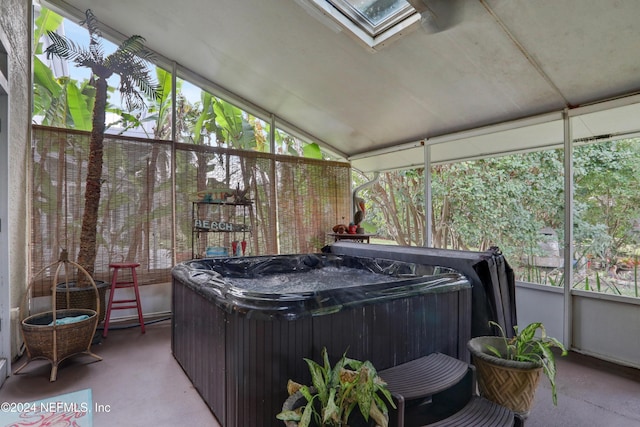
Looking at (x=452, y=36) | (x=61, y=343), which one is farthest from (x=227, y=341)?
(x=452, y=36)

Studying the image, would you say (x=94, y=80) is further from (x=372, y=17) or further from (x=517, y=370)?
(x=517, y=370)

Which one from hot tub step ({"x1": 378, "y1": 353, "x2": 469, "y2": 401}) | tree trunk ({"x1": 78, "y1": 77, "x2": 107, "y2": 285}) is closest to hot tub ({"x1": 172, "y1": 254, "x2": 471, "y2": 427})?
hot tub step ({"x1": 378, "y1": 353, "x2": 469, "y2": 401})

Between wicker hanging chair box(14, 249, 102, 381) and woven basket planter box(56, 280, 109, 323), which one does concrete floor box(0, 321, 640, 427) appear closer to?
wicker hanging chair box(14, 249, 102, 381)

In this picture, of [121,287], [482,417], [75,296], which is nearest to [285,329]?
[482,417]

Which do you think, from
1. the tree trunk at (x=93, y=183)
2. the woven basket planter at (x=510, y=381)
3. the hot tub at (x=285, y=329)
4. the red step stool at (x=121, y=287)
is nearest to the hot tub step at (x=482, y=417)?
the woven basket planter at (x=510, y=381)

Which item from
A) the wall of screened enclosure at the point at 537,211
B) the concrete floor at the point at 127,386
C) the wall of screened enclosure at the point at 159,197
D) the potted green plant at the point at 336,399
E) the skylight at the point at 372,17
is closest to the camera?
the potted green plant at the point at 336,399

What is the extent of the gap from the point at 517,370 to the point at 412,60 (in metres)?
2.44

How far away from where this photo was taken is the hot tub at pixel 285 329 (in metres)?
1.45

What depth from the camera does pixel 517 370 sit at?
161 centimetres

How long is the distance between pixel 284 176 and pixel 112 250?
221 centimetres

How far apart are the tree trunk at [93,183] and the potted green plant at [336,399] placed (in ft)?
8.79

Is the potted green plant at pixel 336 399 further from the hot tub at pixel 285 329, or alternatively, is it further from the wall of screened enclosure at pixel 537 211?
the wall of screened enclosure at pixel 537 211

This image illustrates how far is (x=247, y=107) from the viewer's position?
4.64 meters

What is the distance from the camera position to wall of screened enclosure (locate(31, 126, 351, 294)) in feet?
10.5
